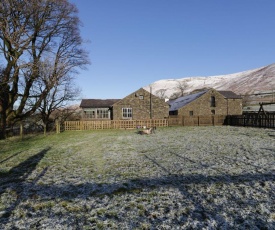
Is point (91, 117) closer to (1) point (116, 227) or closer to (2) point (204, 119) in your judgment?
(2) point (204, 119)

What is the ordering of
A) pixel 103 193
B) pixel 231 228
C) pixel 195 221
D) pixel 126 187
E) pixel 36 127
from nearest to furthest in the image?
1. pixel 231 228
2. pixel 195 221
3. pixel 103 193
4. pixel 126 187
5. pixel 36 127

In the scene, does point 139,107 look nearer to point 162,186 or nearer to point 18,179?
point 18,179

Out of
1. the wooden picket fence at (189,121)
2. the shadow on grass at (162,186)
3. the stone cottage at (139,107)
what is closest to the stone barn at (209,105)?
the stone cottage at (139,107)

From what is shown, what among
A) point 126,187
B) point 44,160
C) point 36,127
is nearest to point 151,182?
point 126,187

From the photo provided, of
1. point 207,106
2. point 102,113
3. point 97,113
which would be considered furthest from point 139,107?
point 207,106

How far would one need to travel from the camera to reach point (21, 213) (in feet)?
16.3

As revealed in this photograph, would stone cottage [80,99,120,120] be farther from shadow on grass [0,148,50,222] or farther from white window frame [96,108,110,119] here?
shadow on grass [0,148,50,222]

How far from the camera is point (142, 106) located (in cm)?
3750

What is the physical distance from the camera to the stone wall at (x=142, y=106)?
3712 cm

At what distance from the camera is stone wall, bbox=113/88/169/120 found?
37122mm

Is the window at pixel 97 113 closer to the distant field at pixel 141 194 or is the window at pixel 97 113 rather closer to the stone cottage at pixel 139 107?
the stone cottage at pixel 139 107

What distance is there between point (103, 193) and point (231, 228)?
3439 millimetres

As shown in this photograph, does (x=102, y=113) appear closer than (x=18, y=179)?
No

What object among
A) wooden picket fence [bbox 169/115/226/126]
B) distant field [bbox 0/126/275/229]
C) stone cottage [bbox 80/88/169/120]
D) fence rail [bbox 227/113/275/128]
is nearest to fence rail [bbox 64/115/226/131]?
wooden picket fence [bbox 169/115/226/126]
